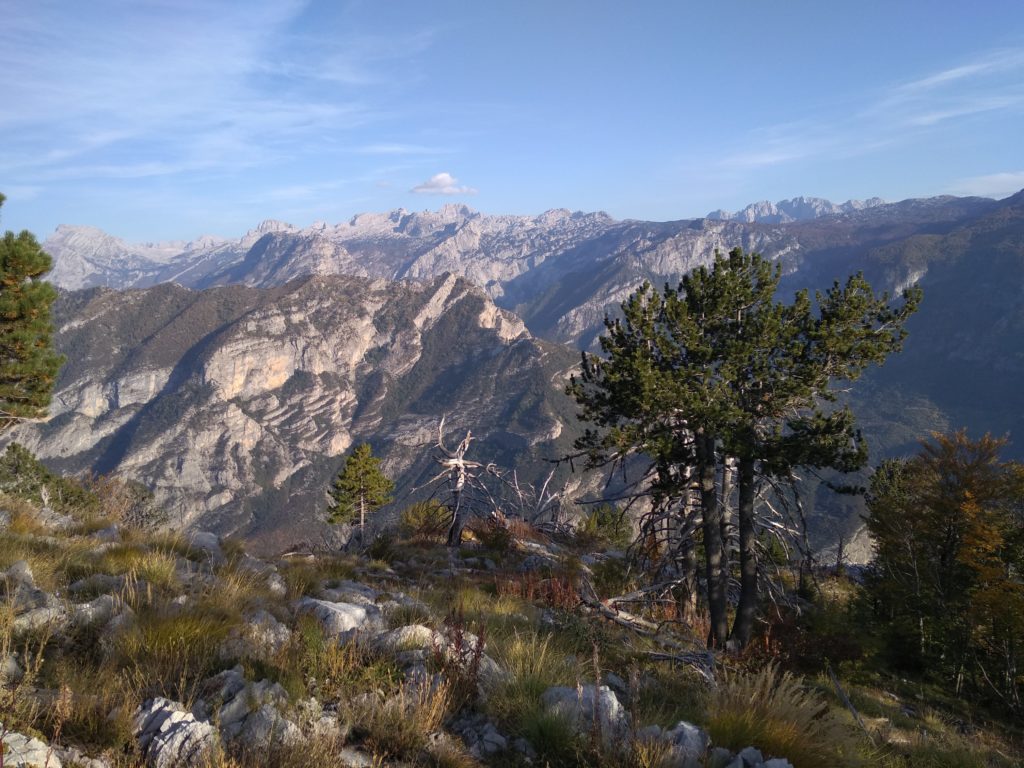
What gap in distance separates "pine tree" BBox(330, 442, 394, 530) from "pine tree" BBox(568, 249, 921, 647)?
3614 cm

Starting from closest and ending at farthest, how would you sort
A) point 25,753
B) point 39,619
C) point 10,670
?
1. point 25,753
2. point 10,670
3. point 39,619

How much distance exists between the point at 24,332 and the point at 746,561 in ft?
72.7

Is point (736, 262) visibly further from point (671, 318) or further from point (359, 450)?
point (359, 450)

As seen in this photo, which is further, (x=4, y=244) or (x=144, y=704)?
(x=4, y=244)

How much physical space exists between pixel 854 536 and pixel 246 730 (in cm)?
21782

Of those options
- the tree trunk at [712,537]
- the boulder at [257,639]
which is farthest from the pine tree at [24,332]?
the tree trunk at [712,537]

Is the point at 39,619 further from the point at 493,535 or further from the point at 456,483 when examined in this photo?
the point at 493,535

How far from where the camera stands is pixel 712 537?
47.2 feet

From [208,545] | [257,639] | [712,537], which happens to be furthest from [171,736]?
[712,537]

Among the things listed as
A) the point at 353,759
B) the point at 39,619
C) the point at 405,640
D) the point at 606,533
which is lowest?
the point at 606,533

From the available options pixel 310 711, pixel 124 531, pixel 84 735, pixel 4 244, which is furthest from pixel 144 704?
pixel 4 244

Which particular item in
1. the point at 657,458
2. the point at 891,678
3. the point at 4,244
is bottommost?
the point at 891,678

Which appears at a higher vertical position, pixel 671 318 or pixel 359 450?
pixel 671 318

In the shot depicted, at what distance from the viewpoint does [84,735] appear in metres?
3.38
